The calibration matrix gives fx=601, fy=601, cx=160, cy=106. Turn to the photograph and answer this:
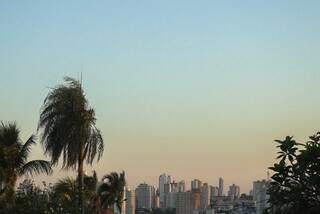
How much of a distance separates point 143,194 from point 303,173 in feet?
273

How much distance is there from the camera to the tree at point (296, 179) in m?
9.97

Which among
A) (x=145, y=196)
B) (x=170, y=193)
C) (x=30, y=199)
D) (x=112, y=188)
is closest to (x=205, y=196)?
(x=170, y=193)

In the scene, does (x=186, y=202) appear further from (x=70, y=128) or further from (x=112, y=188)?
(x=70, y=128)

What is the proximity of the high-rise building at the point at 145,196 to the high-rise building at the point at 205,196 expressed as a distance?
7611 mm

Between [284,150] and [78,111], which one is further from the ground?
[78,111]

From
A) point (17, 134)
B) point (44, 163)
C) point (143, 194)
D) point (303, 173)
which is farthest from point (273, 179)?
point (143, 194)

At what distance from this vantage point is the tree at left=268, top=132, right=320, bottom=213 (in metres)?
9.97

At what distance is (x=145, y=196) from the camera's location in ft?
301

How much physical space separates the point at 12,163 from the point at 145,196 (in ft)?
238

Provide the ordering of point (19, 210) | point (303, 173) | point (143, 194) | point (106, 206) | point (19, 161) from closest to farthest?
point (303, 173)
point (19, 210)
point (19, 161)
point (106, 206)
point (143, 194)

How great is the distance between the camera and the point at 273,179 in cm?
1016

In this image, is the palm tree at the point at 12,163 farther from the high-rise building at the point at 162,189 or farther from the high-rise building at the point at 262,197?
the high-rise building at the point at 162,189

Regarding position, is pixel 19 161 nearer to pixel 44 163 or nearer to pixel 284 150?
pixel 44 163

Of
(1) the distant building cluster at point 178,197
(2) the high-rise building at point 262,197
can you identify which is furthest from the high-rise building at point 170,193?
(2) the high-rise building at point 262,197
